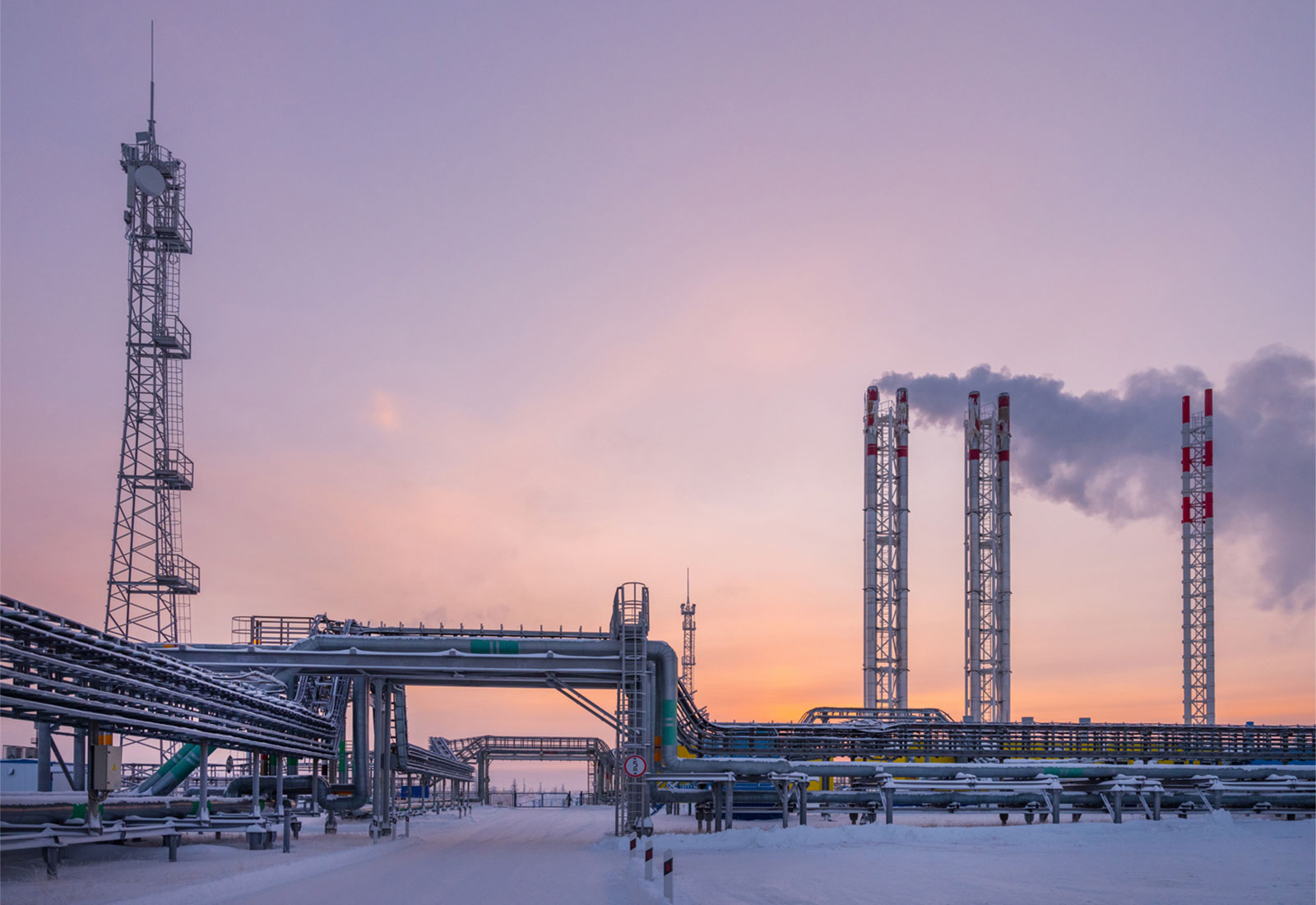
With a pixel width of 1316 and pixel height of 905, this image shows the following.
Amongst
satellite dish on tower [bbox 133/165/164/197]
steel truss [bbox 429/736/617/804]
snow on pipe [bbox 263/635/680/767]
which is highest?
satellite dish on tower [bbox 133/165/164/197]

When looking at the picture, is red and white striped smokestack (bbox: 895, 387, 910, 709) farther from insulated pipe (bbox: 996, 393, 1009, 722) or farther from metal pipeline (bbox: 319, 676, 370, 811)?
metal pipeline (bbox: 319, 676, 370, 811)

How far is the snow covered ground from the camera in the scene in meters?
19.2

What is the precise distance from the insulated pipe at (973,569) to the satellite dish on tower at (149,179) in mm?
42820

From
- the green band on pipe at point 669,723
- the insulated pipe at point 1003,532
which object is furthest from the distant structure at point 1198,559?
the green band on pipe at point 669,723

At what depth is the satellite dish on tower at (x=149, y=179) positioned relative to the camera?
138 ft

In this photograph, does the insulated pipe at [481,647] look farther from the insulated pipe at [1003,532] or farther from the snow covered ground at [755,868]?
the insulated pipe at [1003,532]

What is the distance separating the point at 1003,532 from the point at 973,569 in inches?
103

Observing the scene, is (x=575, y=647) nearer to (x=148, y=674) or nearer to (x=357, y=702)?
(x=357, y=702)

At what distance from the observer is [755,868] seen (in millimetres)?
25578

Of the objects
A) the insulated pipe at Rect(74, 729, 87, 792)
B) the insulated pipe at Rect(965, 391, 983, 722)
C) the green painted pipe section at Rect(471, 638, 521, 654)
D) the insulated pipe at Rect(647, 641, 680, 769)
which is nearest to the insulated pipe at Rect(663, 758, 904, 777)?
the insulated pipe at Rect(647, 641, 680, 769)

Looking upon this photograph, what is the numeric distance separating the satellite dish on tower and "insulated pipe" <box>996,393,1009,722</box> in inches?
1737

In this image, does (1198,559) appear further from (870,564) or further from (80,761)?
(80,761)

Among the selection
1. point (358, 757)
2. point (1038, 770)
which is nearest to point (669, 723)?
point (358, 757)

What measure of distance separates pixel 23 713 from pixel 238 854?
7.80 meters
